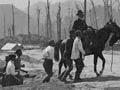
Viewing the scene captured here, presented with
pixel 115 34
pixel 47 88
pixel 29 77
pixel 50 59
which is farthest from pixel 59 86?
pixel 29 77

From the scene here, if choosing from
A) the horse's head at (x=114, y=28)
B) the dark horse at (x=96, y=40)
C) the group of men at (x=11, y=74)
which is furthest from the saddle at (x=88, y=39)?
the group of men at (x=11, y=74)

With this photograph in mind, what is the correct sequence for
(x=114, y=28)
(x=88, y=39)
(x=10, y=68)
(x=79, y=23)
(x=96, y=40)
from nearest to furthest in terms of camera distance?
(x=10, y=68) → (x=79, y=23) → (x=88, y=39) → (x=96, y=40) → (x=114, y=28)

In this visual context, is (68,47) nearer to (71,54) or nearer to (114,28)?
(71,54)

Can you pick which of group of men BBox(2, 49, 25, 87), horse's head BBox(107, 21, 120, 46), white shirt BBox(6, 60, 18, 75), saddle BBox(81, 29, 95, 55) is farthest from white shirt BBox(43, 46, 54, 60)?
horse's head BBox(107, 21, 120, 46)

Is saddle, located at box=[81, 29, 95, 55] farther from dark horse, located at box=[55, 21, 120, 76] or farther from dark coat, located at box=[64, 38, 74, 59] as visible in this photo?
dark coat, located at box=[64, 38, 74, 59]

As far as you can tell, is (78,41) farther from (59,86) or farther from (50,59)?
(59,86)

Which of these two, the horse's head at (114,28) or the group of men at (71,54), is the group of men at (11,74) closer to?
the group of men at (71,54)

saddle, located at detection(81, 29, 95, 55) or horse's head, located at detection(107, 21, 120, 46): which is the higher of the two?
horse's head, located at detection(107, 21, 120, 46)

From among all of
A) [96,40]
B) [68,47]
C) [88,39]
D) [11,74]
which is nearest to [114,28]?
[96,40]

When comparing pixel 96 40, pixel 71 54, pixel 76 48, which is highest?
pixel 96 40

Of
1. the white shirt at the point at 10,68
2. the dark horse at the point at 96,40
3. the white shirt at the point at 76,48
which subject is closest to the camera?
the white shirt at the point at 10,68

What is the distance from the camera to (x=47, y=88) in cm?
1043

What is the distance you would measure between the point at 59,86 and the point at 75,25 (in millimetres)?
3318

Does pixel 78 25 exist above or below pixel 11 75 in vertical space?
above
